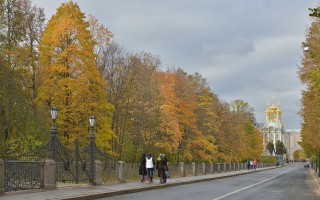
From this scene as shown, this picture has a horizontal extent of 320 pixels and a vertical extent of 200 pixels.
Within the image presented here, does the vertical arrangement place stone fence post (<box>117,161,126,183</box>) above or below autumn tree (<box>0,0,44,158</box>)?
below

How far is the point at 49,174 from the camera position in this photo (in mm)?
20047

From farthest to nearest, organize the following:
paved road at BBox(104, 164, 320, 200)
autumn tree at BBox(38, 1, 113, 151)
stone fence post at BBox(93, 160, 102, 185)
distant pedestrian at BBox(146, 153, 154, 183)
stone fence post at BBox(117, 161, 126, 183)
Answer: autumn tree at BBox(38, 1, 113, 151) < distant pedestrian at BBox(146, 153, 154, 183) < stone fence post at BBox(117, 161, 126, 183) < stone fence post at BBox(93, 160, 102, 185) < paved road at BBox(104, 164, 320, 200)

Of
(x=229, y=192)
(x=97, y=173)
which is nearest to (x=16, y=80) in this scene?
(x=97, y=173)

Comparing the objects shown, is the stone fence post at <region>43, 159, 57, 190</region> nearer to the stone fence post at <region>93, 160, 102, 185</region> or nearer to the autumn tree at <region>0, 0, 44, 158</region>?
the stone fence post at <region>93, 160, 102, 185</region>

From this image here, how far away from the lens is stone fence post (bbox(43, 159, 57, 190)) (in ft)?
64.7

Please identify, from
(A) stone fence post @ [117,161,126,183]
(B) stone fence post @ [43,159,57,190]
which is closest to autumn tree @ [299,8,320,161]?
(A) stone fence post @ [117,161,126,183]

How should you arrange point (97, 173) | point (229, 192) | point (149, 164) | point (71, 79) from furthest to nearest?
point (71, 79), point (149, 164), point (97, 173), point (229, 192)

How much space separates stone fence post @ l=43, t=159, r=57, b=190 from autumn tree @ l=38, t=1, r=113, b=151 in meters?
13.2

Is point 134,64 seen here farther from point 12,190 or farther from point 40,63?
point 12,190

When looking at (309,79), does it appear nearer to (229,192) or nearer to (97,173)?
(229,192)

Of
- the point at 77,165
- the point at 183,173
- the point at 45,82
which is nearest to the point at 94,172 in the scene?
the point at 77,165

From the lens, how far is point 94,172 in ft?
78.9

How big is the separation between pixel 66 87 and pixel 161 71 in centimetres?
1995

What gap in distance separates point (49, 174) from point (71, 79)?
49.5ft
